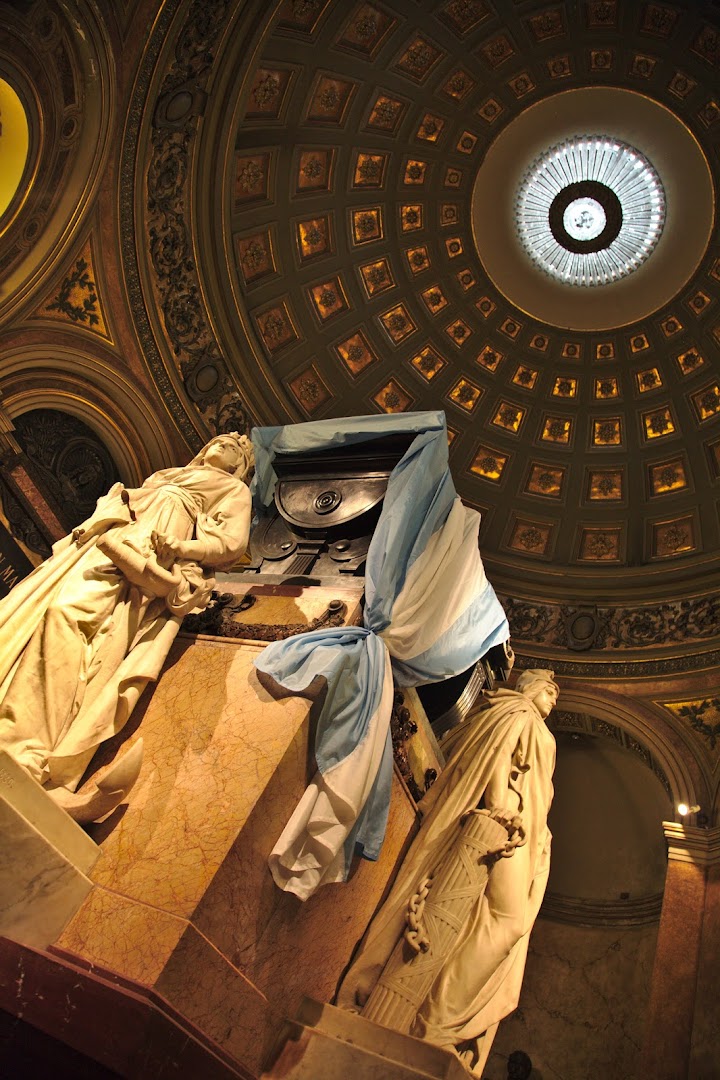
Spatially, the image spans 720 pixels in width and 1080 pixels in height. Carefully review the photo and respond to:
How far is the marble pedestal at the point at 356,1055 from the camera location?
110 inches

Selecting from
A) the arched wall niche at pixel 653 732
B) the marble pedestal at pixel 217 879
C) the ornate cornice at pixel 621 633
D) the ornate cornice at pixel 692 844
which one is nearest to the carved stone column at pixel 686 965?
the ornate cornice at pixel 692 844

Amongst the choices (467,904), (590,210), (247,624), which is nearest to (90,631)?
(247,624)

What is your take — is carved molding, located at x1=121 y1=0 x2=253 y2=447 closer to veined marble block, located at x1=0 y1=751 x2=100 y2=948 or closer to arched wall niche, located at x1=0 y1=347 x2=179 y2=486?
arched wall niche, located at x1=0 y1=347 x2=179 y2=486

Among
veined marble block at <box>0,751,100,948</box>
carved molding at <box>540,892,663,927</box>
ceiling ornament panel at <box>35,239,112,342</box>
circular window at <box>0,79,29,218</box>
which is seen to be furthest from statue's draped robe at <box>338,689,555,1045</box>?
circular window at <box>0,79,29,218</box>

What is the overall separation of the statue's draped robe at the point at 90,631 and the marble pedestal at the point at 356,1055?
1400 millimetres

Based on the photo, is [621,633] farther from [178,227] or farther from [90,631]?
[90,631]

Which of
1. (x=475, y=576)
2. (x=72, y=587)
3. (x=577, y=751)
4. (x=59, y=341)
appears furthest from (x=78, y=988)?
Answer: (x=577, y=751)

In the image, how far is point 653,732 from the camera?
10.5 metres

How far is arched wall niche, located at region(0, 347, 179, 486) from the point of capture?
9047 mm

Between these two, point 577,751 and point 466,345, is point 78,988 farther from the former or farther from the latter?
point 466,345

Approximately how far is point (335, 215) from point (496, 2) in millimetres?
3644

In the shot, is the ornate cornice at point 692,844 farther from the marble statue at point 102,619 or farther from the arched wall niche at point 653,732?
the marble statue at point 102,619

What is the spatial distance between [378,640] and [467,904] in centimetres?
141

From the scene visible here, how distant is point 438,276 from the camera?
1305cm
